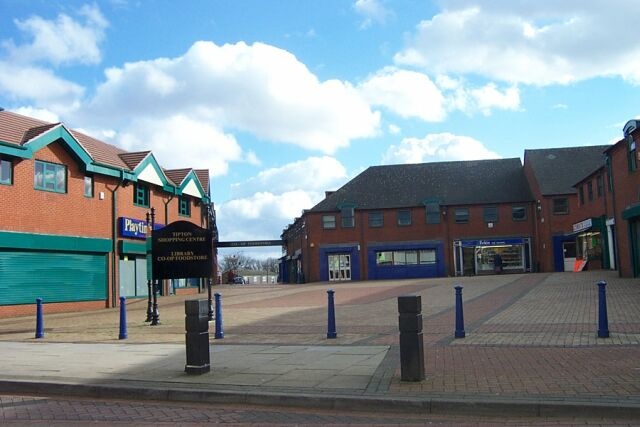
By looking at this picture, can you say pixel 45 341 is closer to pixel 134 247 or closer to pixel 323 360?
pixel 323 360

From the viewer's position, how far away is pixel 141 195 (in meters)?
32.5

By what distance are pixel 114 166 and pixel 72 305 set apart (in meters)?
6.66

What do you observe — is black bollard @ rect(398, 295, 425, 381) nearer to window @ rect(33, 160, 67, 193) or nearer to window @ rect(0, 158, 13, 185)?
window @ rect(0, 158, 13, 185)

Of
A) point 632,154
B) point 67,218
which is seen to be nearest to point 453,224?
point 632,154

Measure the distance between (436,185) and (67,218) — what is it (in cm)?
3304

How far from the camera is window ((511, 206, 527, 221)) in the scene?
49438 mm

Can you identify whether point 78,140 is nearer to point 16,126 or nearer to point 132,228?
point 16,126

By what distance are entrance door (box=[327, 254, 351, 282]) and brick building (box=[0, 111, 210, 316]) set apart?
67.2 ft

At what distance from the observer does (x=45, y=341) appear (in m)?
14.3

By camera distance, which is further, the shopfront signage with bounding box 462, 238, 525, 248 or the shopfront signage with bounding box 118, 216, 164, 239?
the shopfront signage with bounding box 462, 238, 525, 248

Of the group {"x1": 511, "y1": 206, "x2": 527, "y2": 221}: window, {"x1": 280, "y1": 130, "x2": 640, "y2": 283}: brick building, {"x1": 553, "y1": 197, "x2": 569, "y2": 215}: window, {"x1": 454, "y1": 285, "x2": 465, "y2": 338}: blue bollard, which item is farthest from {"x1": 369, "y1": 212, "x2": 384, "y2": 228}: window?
{"x1": 454, "y1": 285, "x2": 465, "y2": 338}: blue bollard

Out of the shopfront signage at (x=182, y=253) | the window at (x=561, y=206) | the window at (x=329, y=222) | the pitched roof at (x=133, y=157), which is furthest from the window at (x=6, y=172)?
the window at (x=561, y=206)

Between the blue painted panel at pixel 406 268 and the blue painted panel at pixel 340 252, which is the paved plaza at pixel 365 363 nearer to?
the blue painted panel at pixel 406 268

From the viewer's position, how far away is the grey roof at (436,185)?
1973 inches
